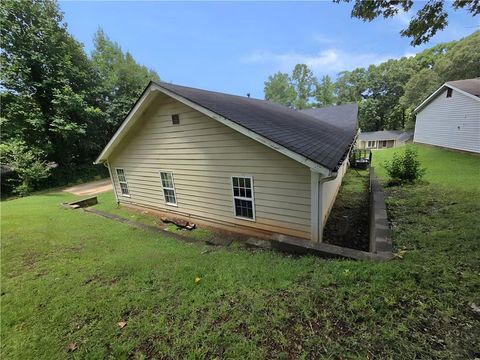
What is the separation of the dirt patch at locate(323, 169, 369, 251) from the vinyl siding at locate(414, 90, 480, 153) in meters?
9.83

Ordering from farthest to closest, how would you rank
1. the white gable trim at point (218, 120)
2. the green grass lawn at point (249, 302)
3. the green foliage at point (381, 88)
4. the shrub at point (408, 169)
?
1. the green foliage at point (381, 88)
2. the shrub at point (408, 169)
3. the white gable trim at point (218, 120)
4. the green grass lawn at point (249, 302)

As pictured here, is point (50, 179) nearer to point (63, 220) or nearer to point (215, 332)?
point (63, 220)

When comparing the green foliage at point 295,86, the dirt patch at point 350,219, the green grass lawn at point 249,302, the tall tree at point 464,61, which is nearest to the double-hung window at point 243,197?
the green grass lawn at point 249,302

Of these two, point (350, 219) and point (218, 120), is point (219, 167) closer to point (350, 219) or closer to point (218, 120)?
point (218, 120)

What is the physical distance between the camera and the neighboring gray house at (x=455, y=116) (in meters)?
14.1

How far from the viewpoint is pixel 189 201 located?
304 inches

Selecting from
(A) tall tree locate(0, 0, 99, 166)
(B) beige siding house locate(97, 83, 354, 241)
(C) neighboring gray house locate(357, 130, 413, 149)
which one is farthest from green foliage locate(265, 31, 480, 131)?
(B) beige siding house locate(97, 83, 354, 241)

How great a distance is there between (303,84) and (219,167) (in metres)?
42.0

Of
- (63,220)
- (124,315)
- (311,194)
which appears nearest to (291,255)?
(311,194)

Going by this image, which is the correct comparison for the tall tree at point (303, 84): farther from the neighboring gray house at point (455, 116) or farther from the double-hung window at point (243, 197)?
the double-hung window at point (243, 197)

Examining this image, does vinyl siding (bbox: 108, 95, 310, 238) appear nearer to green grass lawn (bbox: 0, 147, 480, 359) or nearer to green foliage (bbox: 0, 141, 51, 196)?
green grass lawn (bbox: 0, 147, 480, 359)

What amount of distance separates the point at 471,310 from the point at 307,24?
32.1 ft

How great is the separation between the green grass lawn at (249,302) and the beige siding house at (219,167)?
5.13ft

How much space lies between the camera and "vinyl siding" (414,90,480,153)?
14.1 m
